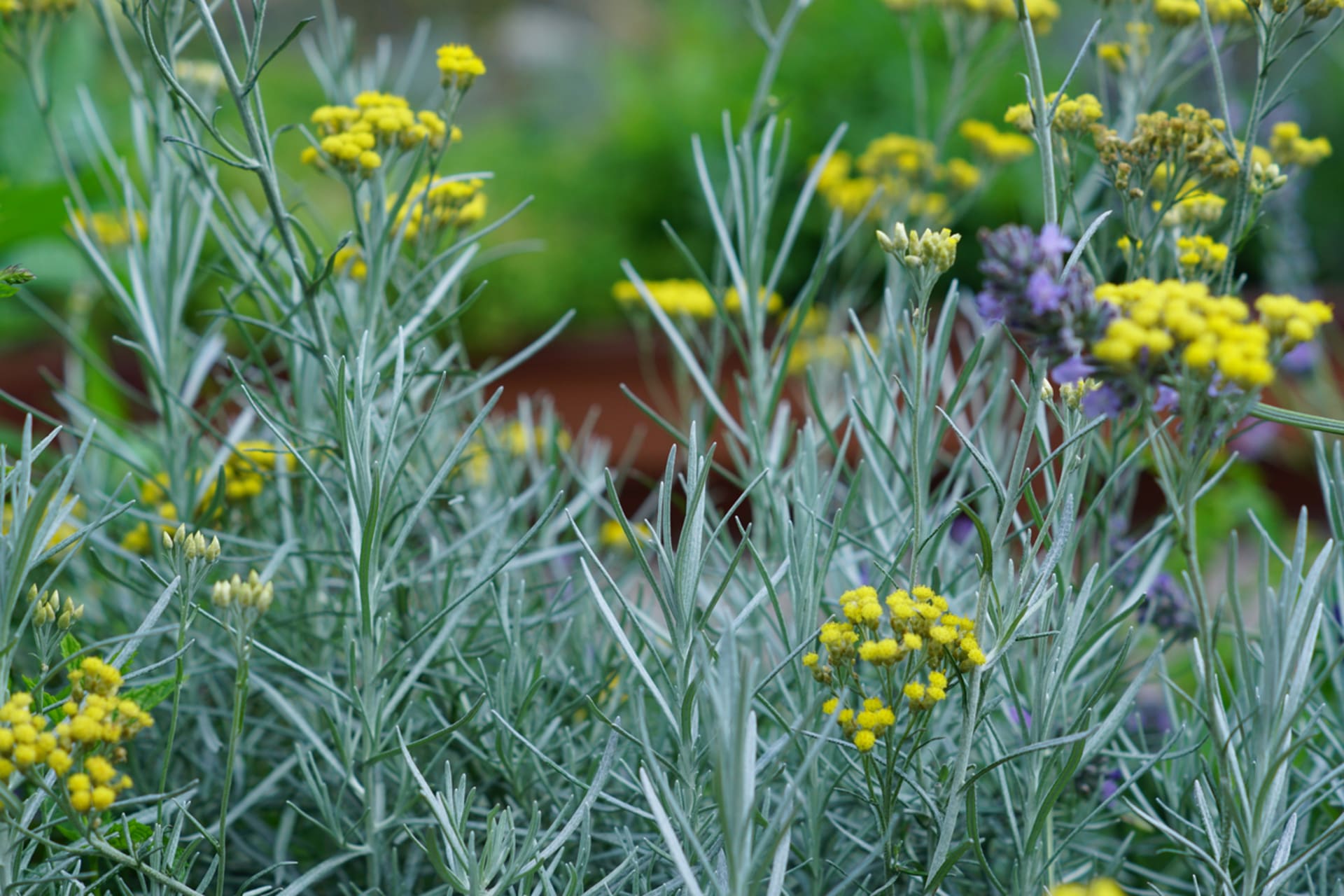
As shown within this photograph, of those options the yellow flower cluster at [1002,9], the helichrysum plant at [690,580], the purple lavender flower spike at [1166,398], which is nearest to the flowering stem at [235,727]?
the helichrysum plant at [690,580]

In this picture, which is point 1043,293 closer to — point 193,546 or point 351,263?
point 193,546

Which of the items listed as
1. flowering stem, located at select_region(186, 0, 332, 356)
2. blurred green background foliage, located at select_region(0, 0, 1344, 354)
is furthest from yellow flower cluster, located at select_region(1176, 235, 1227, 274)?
blurred green background foliage, located at select_region(0, 0, 1344, 354)

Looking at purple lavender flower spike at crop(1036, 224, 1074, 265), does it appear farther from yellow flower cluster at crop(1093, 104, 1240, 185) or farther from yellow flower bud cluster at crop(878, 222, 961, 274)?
yellow flower cluster at crop(1093, 104, 1240, 185)

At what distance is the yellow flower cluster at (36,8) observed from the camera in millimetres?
933

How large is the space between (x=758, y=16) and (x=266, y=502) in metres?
0.65

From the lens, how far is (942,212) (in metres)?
1.31

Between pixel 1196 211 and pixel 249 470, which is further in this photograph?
pixel 249 470

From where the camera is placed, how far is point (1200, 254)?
701mm

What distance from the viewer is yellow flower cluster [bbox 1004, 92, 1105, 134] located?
702 millimetres

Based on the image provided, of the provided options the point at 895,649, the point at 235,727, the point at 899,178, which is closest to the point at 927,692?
the point at 895,649

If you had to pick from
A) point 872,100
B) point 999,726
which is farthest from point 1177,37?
point 872,100

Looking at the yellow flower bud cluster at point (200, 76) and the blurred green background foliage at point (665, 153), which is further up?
the yellow flower bud cluster at point (200, 76)

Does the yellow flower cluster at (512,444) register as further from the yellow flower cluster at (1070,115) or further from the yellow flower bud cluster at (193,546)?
the yellow flower cluster at (1070,115)

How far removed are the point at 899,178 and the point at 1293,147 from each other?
0.53 metres
